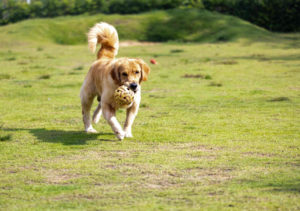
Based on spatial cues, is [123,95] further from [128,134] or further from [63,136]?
[63,136]

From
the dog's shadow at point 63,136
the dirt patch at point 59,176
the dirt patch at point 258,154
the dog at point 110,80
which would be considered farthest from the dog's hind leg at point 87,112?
the dirt patch at point 258,154

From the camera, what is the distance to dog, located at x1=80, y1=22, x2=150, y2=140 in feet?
25.6

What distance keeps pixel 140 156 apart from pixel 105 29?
11.5ft

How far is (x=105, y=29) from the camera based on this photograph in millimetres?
9484

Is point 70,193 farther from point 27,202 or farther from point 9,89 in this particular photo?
point 9,89

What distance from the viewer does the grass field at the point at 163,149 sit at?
5012mm

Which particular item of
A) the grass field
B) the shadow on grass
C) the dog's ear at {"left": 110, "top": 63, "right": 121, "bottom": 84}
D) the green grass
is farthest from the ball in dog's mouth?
the green grass

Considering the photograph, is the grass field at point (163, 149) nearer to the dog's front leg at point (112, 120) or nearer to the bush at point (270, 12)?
the dog's front leg at point (112, 120)

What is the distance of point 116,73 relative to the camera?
7.85 meters

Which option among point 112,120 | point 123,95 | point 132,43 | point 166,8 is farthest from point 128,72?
point 166,8

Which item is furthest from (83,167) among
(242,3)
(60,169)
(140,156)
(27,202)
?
(242,3)

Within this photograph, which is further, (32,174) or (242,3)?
(242,3)

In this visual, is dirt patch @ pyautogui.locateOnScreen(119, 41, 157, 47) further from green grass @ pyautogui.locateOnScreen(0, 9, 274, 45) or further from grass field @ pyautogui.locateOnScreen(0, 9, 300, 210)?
grass field @ pyautogui.locateOnScreen(0, 9, 300, 210)

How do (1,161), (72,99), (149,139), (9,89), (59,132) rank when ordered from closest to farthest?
(1,161) < (149,139) < (59,132) < (72,99) < (9,89)
